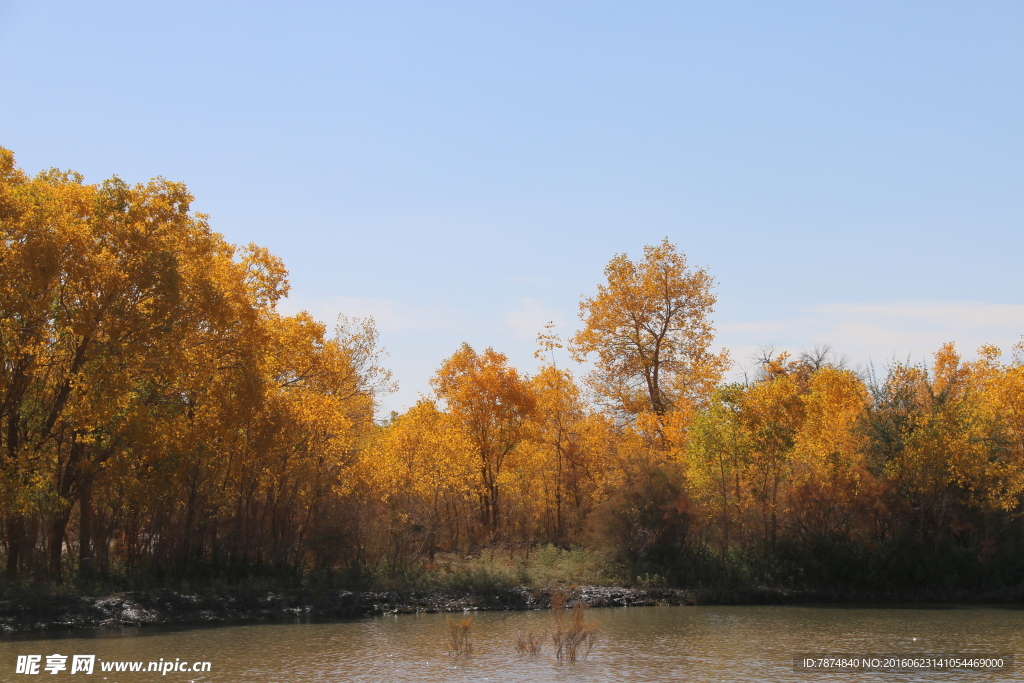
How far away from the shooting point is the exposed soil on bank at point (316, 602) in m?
20.1

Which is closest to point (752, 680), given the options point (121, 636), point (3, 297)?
point (121, 636)

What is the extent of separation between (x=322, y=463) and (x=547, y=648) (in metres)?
9.89

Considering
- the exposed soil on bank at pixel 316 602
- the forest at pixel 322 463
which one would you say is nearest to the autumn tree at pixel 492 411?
the forest at pixel 322 463

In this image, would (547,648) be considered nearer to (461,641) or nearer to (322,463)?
(461,641)

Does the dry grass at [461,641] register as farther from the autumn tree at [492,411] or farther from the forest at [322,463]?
the autumn tree at [492,411]

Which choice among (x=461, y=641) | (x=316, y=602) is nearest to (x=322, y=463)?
(x=316, y=602)

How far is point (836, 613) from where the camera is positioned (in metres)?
23.1

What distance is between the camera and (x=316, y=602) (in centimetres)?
2305

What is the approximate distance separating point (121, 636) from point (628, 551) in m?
14.5

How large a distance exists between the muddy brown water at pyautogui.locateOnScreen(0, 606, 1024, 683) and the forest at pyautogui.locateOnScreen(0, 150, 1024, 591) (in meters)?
3.30

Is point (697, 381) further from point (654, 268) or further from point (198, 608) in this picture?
point (198, 608)

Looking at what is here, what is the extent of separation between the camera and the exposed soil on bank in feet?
66.0

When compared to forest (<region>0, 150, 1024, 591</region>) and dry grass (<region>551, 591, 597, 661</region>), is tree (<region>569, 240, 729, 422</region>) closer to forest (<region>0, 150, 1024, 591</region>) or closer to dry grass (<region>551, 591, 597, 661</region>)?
forest (<region>0, 150, 1024, 591</region>)

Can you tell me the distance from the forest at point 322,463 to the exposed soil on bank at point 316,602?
581 millimetres
